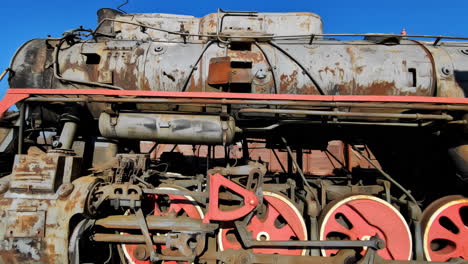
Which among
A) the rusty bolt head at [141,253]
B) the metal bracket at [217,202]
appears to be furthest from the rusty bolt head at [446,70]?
the rusty bolt head at [141,253]

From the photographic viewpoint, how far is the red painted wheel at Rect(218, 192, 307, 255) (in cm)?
308

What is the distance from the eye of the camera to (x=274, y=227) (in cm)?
314

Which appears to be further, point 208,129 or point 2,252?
point 208,129

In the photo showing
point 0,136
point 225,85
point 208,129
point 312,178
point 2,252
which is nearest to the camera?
point 2,252

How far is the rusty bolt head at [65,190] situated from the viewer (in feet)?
8.94

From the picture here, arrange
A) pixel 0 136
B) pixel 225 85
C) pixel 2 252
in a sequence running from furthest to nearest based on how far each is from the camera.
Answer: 1. pixel 0 136
2. pixel 225 85
3. pixel 2 252

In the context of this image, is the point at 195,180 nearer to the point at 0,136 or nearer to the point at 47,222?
the point at 47,222

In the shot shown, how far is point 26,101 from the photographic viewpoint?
119 inches

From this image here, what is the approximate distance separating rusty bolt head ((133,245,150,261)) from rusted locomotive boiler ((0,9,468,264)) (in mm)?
22

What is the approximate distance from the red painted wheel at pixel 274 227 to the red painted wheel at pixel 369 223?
0.28 metres

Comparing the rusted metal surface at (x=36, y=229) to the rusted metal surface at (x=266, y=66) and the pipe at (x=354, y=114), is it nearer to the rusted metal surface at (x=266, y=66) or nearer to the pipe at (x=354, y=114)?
the rusted metal surface at (x=266, y=66)

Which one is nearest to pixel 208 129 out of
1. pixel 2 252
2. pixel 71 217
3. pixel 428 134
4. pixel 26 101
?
pixel 71 217

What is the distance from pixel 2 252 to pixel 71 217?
71cm

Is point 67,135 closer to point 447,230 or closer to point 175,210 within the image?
point 175,210
